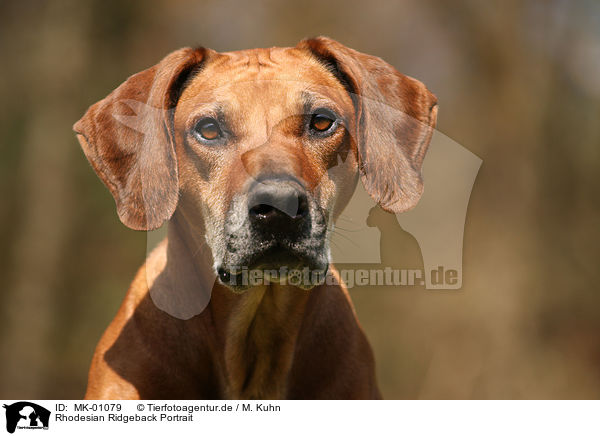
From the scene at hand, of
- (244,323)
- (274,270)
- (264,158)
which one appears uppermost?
(264,158)

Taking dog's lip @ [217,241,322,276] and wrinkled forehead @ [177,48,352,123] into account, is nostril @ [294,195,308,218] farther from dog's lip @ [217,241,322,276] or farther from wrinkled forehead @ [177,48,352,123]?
wrinkled forehead @ [177,48,352,123]

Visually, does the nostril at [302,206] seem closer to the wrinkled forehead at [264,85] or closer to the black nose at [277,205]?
the black nose at [277,205]

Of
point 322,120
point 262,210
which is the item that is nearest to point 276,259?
point 262,210

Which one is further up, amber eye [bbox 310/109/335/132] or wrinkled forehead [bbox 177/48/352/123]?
wrinkled forehead [bbox 177/48/352/123]

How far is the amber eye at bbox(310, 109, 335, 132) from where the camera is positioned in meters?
3.07

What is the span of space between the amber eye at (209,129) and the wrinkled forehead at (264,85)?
2.3 inches

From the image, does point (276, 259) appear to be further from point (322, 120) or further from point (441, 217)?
point (441, 217)

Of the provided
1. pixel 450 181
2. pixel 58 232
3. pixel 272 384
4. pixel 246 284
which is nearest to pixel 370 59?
pixel 246 284

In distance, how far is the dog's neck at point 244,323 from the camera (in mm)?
3123

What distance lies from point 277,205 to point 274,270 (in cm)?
34

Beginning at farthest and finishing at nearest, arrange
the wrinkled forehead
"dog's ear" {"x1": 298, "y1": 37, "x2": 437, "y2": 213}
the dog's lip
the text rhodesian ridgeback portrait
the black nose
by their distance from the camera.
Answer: "dog's ear" {"x1": 298, "y1": 37, "x2": 437, "y2": 213}, the wrinkled forehead, the text rhodesian ridgeback portrait, the dog's lip, the black nose

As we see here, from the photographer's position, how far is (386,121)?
10.8 ft
